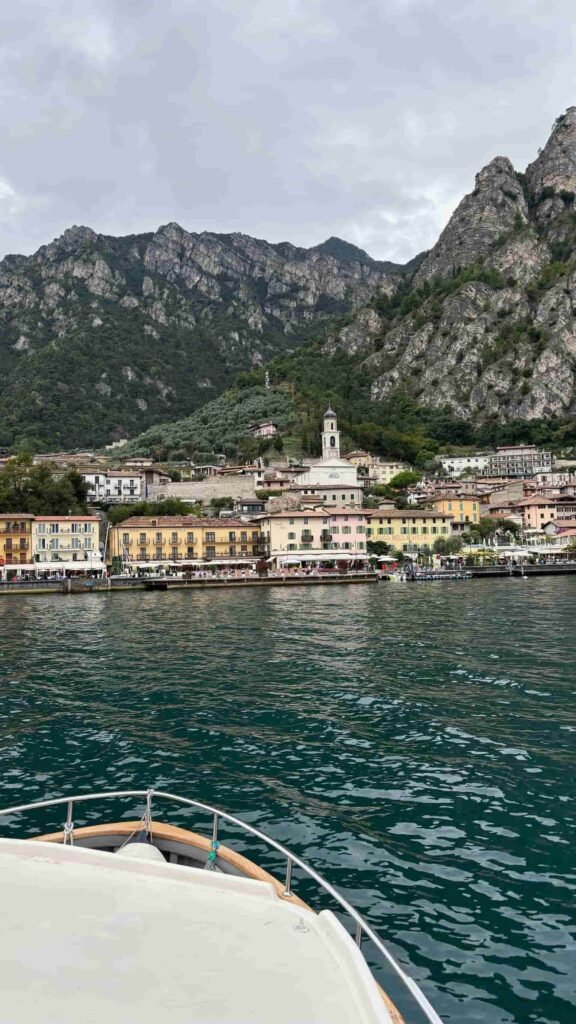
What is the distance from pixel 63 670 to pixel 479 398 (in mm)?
138164

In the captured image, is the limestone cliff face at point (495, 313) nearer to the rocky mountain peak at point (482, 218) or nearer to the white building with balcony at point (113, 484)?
the rocky mountain peak at point (482, 218)

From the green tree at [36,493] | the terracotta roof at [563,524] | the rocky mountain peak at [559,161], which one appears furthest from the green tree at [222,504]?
the rocky mountain peak at [559,161]

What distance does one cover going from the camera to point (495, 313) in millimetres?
161625

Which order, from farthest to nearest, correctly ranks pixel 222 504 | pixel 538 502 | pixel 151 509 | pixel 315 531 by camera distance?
pixel 222 504 < pixel 538 502 < pixel 151 509 < pixel 315 531

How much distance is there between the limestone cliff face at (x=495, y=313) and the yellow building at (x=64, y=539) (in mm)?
97916

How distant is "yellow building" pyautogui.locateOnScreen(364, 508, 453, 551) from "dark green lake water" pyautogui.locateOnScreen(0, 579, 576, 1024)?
4711 centimetres

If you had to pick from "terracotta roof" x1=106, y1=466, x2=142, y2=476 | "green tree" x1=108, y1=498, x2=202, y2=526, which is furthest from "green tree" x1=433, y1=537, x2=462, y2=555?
"terracotta roof" x1=106, y1=466, x2=142, y2=476

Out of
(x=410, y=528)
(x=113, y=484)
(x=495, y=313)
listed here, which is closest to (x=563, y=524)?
(x=410, y=528)

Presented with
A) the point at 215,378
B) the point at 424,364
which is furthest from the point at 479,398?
the point at 215,378

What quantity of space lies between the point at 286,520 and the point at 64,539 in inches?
881

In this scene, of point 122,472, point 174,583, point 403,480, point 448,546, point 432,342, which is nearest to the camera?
point 174,583

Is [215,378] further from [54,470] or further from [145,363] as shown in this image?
[54,470]

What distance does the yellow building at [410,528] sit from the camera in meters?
76.4

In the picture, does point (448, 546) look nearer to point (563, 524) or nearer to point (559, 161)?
point (563, 524)
